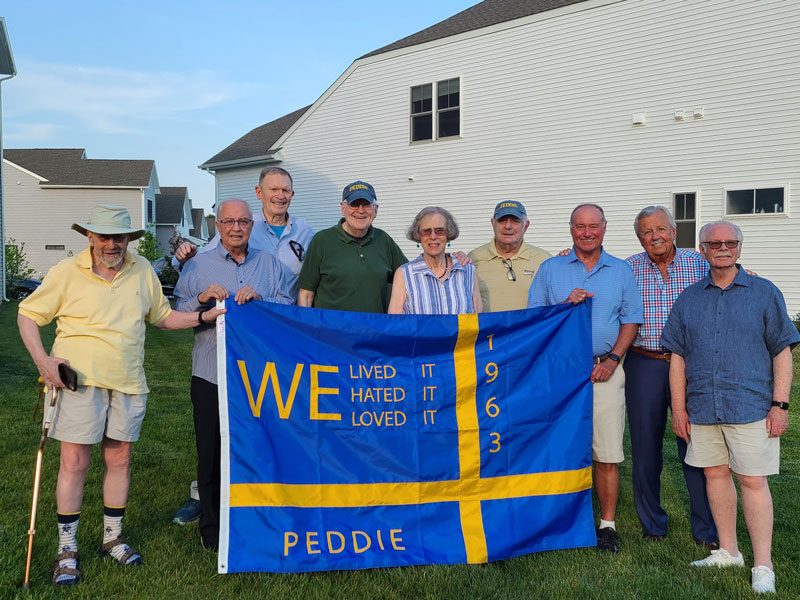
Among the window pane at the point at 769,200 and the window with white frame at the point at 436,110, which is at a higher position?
the window with white frame at the point at 436,110

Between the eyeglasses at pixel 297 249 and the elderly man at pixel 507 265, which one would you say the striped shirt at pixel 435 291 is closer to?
the elderly man at pixel 507 265

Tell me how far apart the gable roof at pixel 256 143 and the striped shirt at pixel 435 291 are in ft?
58.4

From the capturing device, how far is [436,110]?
17906 mm

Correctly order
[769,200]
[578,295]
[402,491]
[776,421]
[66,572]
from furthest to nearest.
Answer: [769,200]
[578,295]
[402,491]
[776,421]
[66,572]

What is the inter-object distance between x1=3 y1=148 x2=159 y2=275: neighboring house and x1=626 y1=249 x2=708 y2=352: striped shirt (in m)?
37.0

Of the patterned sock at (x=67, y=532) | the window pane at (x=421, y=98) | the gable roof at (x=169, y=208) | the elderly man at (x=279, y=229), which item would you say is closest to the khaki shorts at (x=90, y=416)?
the patterned sock at (x=67, y=532)

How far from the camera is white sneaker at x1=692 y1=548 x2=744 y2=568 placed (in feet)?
13.4

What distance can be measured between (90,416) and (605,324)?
3.02 m

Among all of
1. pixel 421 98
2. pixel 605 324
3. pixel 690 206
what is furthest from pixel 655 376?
pixel 421 98

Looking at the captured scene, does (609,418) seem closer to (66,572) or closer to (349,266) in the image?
(349,266)

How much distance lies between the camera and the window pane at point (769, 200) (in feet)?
43.7

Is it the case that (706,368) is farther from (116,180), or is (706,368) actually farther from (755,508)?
(116,180)

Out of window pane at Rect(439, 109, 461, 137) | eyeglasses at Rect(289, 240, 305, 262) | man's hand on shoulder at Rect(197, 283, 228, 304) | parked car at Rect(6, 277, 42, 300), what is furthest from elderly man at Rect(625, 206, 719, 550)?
parked car at Rect(6, 277, 42, 300)

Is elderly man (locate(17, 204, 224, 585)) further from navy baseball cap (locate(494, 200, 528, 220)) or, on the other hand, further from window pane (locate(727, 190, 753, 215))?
window pane (locate(727, 190, 753, 215))
